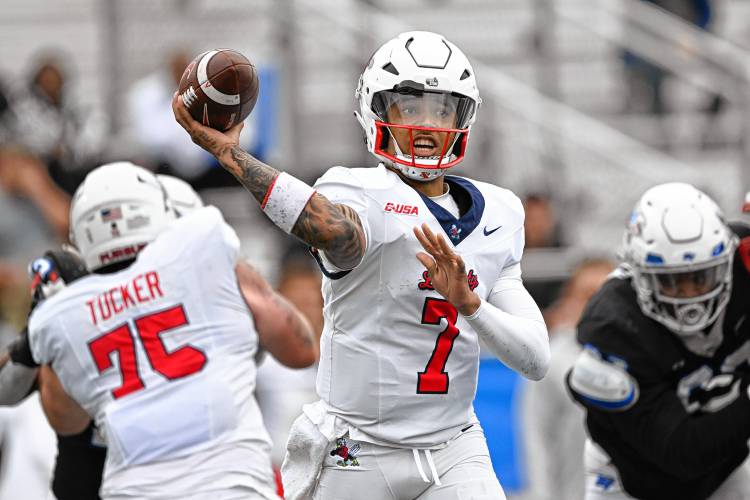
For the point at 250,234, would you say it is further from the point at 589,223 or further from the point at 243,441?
the point at 243,441

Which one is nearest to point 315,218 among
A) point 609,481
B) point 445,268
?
point 445,268

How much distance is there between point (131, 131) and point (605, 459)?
17.3ft

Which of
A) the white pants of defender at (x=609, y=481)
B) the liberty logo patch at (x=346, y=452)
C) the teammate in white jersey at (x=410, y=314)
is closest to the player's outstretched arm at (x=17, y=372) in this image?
the teammate in white jersey at (x=410, y=314)

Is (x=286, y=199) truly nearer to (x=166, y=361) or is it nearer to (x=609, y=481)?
(x=166, y=361)

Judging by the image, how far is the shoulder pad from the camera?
Answer: 214 inches

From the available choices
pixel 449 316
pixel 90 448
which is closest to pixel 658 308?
pixel 449 316

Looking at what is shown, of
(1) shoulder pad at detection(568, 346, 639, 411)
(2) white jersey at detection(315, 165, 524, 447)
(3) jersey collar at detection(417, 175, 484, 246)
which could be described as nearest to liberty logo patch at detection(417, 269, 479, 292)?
(2) white jersey at detection(315, 165, 524, 447)

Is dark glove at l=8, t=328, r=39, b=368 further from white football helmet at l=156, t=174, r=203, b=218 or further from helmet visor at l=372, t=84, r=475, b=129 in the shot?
helmet visor at l=372, t=84, r=475, b=129

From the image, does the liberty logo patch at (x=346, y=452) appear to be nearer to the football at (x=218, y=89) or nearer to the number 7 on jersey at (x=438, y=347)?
the number 7 on jersey at (x=438, y=347)

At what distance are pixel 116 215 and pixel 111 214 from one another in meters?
0.02

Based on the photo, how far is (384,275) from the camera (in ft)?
14.3

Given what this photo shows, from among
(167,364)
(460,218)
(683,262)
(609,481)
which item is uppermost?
(460,218)

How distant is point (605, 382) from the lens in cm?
545

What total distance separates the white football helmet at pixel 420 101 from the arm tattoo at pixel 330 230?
38cm
